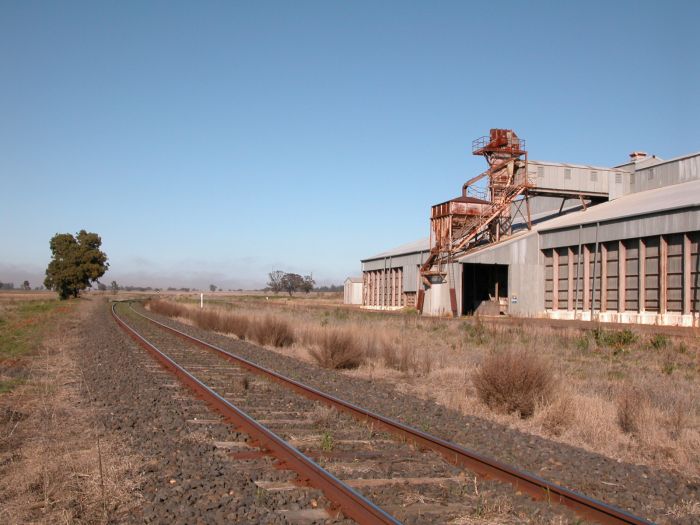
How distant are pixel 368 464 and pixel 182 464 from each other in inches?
79.8

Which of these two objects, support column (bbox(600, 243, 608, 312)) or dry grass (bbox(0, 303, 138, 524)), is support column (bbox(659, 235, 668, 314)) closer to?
support column (bbox(600, 243, 608, 312))

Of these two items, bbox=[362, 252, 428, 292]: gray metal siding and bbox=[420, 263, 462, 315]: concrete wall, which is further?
bbox=[362, 252, 428, 292]: gray metal siding

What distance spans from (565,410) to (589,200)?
4136 centimetres

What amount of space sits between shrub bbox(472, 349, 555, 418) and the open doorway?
34.2m

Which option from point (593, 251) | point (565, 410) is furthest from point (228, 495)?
point (593, 251)

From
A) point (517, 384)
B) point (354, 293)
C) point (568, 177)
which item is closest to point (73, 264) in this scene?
point (354, 293)

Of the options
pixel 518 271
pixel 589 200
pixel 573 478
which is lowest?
pixel 573 478

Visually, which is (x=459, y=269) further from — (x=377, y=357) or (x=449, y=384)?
(x=449, y=384)

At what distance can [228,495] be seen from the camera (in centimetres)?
591

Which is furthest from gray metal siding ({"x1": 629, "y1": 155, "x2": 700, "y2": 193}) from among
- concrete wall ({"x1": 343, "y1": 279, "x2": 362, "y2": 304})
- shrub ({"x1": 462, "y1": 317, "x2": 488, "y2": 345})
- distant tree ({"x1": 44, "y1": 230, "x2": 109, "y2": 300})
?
distant tree ({"x1": 44, "y1": 230, "x2": 109, "y2": 300})

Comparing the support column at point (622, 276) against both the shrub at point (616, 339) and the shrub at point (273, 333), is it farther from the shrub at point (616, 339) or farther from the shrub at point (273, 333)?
the shrub at point (273, 333)

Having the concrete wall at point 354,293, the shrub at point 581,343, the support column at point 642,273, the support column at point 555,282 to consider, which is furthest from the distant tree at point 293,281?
the shrub at point 581,343

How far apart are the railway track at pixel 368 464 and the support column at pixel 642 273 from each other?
86.4ft

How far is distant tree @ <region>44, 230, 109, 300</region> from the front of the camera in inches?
3794
